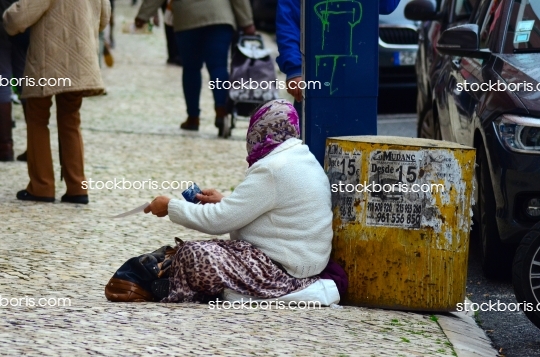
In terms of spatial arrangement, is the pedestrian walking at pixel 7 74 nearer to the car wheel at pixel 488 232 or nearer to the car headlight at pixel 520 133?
the car wheel at pixel 488 232

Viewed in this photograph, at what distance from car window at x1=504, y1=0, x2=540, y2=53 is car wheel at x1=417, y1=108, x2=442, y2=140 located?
1.55 meters

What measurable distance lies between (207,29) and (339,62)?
18.5 ft

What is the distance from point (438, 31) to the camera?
378 inches

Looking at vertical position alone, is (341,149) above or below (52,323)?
above

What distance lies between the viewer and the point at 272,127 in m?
5.62

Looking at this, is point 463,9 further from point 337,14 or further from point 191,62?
point 191,62

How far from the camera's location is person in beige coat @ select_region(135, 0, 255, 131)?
11453 millimetres

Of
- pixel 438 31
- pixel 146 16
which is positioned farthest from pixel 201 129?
pixel 438 31

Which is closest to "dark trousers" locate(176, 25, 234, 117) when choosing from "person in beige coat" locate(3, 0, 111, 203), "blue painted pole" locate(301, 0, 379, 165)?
"person in beige coat" locate(3, 0, 111, 203)

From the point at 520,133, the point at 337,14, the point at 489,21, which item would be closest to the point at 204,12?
the point at 489,21

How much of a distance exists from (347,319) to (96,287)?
1.42 metres

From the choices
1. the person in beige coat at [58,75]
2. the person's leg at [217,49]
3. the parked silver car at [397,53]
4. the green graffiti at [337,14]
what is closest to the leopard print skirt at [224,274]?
the green graffiti at [337,14]

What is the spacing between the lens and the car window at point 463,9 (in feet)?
29.1

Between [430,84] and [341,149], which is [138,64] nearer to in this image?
[430,84]
